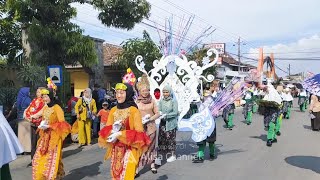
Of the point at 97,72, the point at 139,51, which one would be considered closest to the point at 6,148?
the point at 139,51

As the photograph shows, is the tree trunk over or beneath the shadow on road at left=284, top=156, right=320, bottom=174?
over

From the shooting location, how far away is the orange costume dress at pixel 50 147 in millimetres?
5816

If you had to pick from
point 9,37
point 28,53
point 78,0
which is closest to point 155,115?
point 78,0

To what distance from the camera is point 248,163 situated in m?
7.74

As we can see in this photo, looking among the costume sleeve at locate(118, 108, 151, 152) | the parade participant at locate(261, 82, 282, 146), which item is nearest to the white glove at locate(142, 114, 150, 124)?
the costume sleeve at locate(118, 108, 151, 152)

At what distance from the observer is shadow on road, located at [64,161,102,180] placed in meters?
6.83

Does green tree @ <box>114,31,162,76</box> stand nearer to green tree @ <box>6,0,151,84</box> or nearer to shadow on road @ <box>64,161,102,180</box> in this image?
green tree @ <box>6,0,151,84</box>

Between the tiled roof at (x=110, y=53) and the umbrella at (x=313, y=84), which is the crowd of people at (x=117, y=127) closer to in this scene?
the umbrella at (x=313, y=84)

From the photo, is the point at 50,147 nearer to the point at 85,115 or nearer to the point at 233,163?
the point at 233,163

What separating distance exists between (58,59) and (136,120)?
8020mm

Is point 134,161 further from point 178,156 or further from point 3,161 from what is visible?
point 178,156

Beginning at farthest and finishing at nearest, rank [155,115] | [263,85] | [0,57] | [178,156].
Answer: [0,57] → [263,85] → [178,156] → [155,115]

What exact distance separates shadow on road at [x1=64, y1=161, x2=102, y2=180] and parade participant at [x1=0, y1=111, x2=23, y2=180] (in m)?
3.31

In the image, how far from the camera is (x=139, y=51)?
18.8 meters
